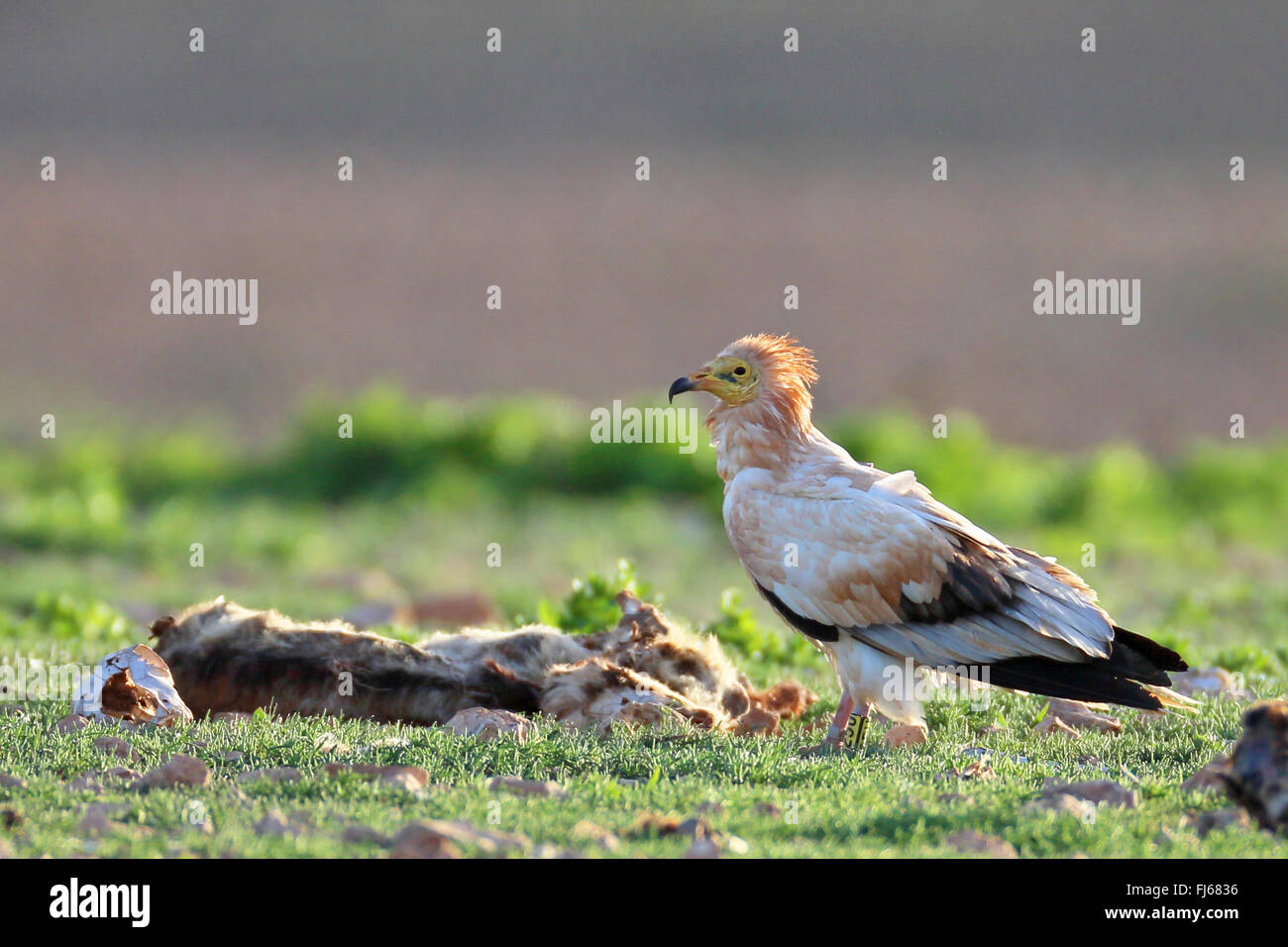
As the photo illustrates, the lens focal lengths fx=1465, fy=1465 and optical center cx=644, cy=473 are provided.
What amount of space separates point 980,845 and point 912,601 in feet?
6.60

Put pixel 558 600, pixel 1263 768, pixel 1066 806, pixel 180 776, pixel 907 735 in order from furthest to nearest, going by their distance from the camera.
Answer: pixel 558 600, pixel 907 735, pixel 180 776, pixel 1066 806, pixel 1263 768

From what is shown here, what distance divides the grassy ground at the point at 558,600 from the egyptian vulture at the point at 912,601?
295mm

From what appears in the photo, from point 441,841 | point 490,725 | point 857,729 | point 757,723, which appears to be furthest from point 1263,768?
point 490,725

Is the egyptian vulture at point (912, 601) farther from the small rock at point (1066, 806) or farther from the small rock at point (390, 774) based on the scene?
the small rock at point (390, 774)

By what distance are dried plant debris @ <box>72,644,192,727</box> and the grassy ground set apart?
0.70 ft

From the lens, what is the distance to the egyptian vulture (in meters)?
6.16

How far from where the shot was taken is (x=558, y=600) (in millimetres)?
11180

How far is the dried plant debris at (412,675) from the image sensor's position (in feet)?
21.0

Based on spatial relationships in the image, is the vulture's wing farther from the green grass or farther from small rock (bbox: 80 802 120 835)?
small rock (bbox: 80 802 120 835)

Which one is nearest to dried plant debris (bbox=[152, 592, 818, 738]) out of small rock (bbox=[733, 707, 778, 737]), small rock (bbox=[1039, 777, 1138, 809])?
small rock (bbox=[733, 707, 778, 737])

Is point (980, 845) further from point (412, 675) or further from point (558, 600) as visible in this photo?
point (558, 600)

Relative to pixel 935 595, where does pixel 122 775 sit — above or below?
below

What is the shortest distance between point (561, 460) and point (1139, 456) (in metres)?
6.78

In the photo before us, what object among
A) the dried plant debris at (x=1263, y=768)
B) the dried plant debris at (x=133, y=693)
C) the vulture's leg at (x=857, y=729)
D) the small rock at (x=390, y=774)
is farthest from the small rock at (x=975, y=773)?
the dried plant debris at (x=133, y=693)
